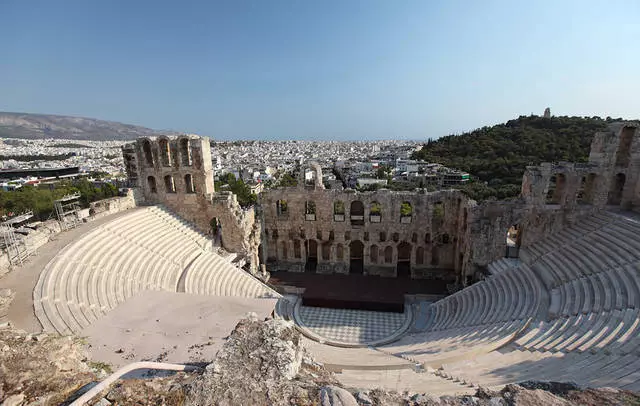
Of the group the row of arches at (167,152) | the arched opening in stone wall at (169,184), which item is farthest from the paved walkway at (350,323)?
the row of arches at (167,152)

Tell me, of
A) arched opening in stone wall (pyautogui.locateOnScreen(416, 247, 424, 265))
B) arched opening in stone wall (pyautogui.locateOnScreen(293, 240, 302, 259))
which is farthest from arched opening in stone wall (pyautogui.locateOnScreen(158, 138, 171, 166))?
arched opening in stone wall (pyautogui.locateOnScreen(416, 247, 424, 265))

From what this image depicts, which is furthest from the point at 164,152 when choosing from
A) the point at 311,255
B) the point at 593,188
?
the point at 593,188

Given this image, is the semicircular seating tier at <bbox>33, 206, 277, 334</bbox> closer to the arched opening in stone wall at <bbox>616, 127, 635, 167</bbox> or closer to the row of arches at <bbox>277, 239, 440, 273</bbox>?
the row of arches at <bbox>277, 239, 440, 273</bbox>

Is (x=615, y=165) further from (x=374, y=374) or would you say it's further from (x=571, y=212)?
(x=374, y=374)

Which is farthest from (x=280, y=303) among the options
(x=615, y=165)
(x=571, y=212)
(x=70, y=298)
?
(x=615, y=165)

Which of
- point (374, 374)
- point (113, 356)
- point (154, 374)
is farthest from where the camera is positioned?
point (374, 374)

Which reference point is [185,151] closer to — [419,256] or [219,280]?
[219,280]
